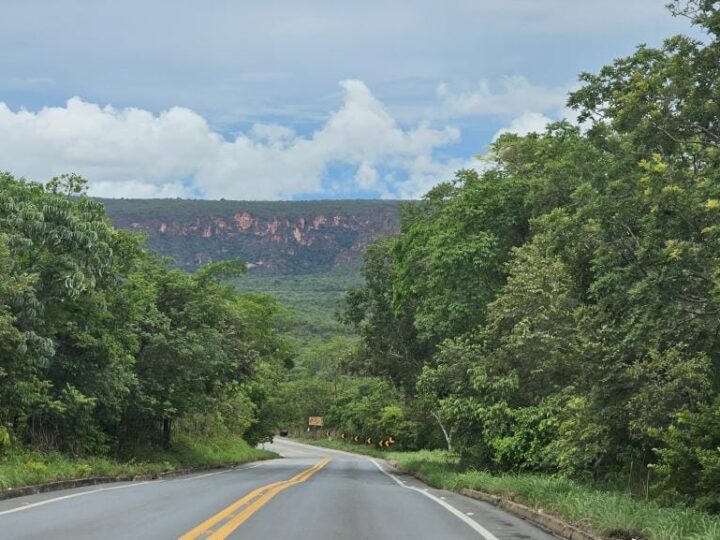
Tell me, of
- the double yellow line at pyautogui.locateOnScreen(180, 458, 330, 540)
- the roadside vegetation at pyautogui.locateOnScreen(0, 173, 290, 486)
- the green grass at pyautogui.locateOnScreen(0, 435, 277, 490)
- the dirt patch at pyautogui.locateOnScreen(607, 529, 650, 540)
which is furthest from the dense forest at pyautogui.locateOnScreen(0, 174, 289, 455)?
the dirt patch at pyautogui.locateOnScreen(607, 529, 650, 540)

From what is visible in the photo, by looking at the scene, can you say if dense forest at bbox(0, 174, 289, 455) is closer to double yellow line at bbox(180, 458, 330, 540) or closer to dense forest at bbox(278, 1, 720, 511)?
double yellow line at bbox(180, 458, 330, 540)

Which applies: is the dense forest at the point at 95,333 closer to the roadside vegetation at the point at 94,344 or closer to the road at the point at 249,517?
the roadside vegetation at the point at 94,344

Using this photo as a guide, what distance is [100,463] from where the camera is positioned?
25.0 meters

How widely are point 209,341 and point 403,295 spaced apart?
26.9 ft

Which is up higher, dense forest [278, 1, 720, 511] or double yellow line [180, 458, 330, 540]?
dense forest [278, 1, 720, 511]

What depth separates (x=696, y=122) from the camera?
48.5 feet

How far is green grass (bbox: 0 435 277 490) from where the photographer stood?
1861cm

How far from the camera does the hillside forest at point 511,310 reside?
1348 centimetres

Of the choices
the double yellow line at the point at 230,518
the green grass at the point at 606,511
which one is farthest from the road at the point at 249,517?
the green grass at the point at 606,511

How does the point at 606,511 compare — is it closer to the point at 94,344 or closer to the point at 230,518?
the point at 230,518

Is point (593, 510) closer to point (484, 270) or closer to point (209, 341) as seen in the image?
point (484, 270)

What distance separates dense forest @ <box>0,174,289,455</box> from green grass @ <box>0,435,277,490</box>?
2.51 ft

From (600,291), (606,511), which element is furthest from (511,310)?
(606,511)

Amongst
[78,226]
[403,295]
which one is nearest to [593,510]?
[78,226]
